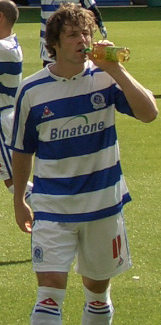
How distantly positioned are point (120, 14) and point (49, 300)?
26.6 metres

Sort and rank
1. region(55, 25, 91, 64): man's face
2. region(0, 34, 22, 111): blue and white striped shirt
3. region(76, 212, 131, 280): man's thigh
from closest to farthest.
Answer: region(55, 25, 91, 64): man's face, region(76, 212, 131, 280): man's thigh, region(0, 34, 22, 111): blue and white striped shirt

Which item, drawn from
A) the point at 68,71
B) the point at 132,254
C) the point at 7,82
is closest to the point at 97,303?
the point at 68,71

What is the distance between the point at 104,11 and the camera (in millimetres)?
31891

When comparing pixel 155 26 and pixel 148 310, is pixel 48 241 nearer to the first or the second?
pixel 148 310

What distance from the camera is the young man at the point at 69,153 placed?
4.81 m

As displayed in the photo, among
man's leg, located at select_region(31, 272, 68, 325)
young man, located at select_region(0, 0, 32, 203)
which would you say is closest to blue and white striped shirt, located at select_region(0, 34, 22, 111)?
young man, located at select_region(0, 0, 32, 203)

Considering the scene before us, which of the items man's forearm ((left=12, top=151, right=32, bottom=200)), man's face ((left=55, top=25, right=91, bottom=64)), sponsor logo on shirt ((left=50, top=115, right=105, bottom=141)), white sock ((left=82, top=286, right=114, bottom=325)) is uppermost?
man's face ((left=55, top=25, right=91, bottom=64))

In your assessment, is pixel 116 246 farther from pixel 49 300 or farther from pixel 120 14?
pixel 120 14

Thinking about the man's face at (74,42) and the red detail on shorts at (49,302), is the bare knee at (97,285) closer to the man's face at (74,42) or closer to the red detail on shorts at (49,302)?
the red detail on shorts at (49,302)

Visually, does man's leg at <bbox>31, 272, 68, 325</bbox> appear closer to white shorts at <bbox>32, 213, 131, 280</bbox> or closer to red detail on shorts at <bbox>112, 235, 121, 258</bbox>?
white shorts at <bbox>32, 213, 131, 280</bbox>

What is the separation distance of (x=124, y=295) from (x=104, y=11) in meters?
26.3

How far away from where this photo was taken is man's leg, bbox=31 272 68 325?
480 cm

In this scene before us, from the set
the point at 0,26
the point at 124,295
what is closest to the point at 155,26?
the point at 0,26

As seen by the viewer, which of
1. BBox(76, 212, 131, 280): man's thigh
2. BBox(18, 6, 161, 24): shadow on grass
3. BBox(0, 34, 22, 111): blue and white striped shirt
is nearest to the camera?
BBox(76, 212, 131, 280): man's thigh
